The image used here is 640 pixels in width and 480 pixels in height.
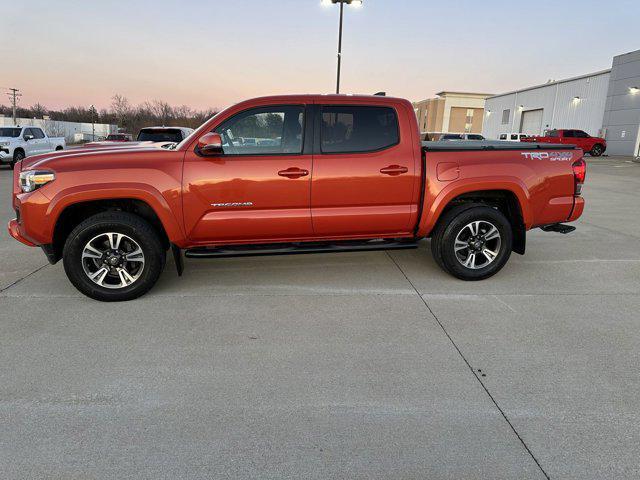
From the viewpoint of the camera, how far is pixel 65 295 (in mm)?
4691

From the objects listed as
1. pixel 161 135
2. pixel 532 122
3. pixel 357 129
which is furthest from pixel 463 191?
pixel 532 122

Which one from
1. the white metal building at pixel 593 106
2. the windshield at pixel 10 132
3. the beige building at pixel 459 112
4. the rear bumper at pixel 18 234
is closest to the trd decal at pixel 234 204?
the rear bumper at pixel 18 234

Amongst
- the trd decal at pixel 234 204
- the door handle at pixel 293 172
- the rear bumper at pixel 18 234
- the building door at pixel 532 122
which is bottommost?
the rear bumper at pixel 18 234

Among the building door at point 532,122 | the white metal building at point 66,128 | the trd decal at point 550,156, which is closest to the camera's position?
the trd decal at point 550,156

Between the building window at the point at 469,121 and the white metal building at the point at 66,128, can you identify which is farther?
the building window at the point at 469,121

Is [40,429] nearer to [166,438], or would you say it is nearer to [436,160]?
[166,438]

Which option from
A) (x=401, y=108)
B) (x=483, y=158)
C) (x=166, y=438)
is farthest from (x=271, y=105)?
(x=166, y=438)

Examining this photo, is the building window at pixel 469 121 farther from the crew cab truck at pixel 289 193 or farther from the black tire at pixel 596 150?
the crew cab truck at pixel 289 193

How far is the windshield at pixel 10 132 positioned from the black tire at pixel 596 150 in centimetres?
3493

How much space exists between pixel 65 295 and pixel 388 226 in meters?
3.46

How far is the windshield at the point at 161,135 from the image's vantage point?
39.9ft

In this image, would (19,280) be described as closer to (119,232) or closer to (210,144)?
(119,232)

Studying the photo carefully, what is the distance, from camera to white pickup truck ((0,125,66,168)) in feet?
62.1

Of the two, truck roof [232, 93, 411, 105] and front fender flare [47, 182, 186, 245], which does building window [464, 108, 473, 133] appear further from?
front fender flare [47, 182, 186, 245]
